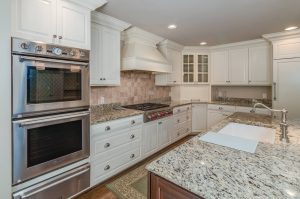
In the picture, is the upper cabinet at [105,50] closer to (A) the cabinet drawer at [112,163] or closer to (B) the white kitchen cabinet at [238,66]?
(A) the cabinet drawer at [112,163]

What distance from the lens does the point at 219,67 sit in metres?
4.39

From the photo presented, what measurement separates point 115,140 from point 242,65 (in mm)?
3524

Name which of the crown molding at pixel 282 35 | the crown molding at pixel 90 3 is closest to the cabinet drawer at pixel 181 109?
the crown molding at pixel 282 35

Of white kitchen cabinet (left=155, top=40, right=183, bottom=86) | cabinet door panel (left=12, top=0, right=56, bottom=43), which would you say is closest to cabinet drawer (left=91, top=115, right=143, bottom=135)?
cabinet door panel (left=12, top=0, right=56, bottom=43)

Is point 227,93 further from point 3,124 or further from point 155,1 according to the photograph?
point 3,124

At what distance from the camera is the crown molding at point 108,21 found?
7.75 feet

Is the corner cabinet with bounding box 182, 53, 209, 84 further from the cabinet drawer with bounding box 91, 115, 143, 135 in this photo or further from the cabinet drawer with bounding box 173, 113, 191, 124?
the cabinet drawer with bounding box 91, 115, 143, 135

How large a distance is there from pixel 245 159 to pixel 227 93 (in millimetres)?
4019

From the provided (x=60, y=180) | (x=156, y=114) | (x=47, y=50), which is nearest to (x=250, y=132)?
(x=156, y=114)

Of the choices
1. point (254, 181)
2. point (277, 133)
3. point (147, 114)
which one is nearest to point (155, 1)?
point (147, 114)

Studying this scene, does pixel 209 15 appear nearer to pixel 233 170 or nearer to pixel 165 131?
pixel 165 131

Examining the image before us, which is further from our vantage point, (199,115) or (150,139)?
(199,115)

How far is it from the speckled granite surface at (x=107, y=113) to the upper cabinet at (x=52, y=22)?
35.2 inches

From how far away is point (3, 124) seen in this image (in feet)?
4.19
